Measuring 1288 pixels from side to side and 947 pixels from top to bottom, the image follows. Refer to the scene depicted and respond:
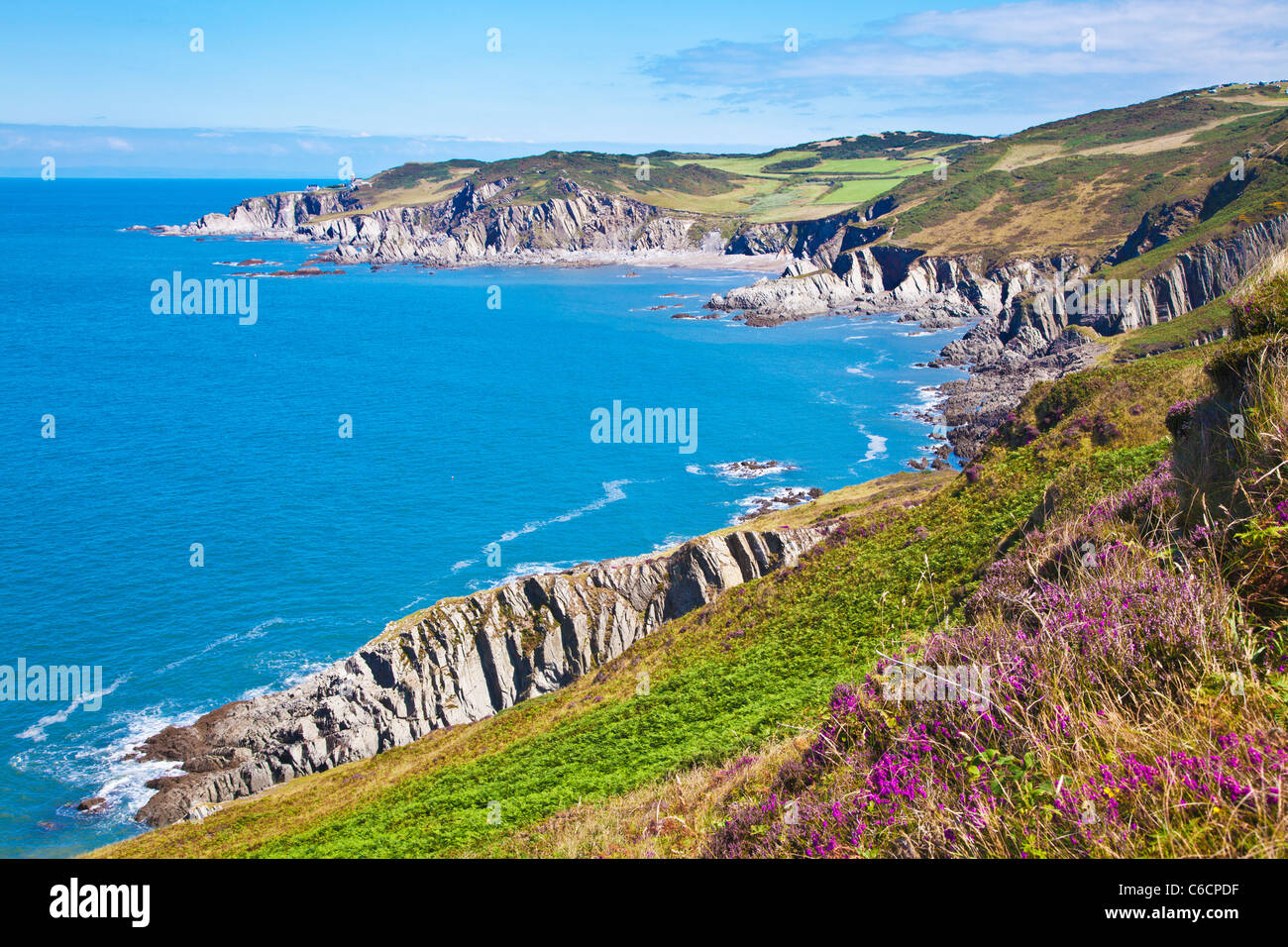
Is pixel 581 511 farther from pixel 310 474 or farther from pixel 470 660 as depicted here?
pixel 470 660

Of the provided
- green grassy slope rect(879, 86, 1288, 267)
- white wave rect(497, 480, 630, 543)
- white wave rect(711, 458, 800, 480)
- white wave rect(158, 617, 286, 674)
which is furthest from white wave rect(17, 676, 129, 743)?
green grassy slope rect(879, 86, 1288, 267)

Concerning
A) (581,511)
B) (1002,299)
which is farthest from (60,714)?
(1002,299)

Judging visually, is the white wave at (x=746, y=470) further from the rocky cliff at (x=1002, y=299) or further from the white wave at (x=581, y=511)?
the rocky cliff at (x=1002, y=299)

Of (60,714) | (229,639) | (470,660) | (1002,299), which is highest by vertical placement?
(1002,299)

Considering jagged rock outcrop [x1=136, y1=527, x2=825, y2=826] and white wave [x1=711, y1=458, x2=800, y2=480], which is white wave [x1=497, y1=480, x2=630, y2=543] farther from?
jagged rock outcrop [x1=136, y1=527, x2=825, y2=826]

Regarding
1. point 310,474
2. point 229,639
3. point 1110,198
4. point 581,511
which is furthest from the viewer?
point 1110,198
